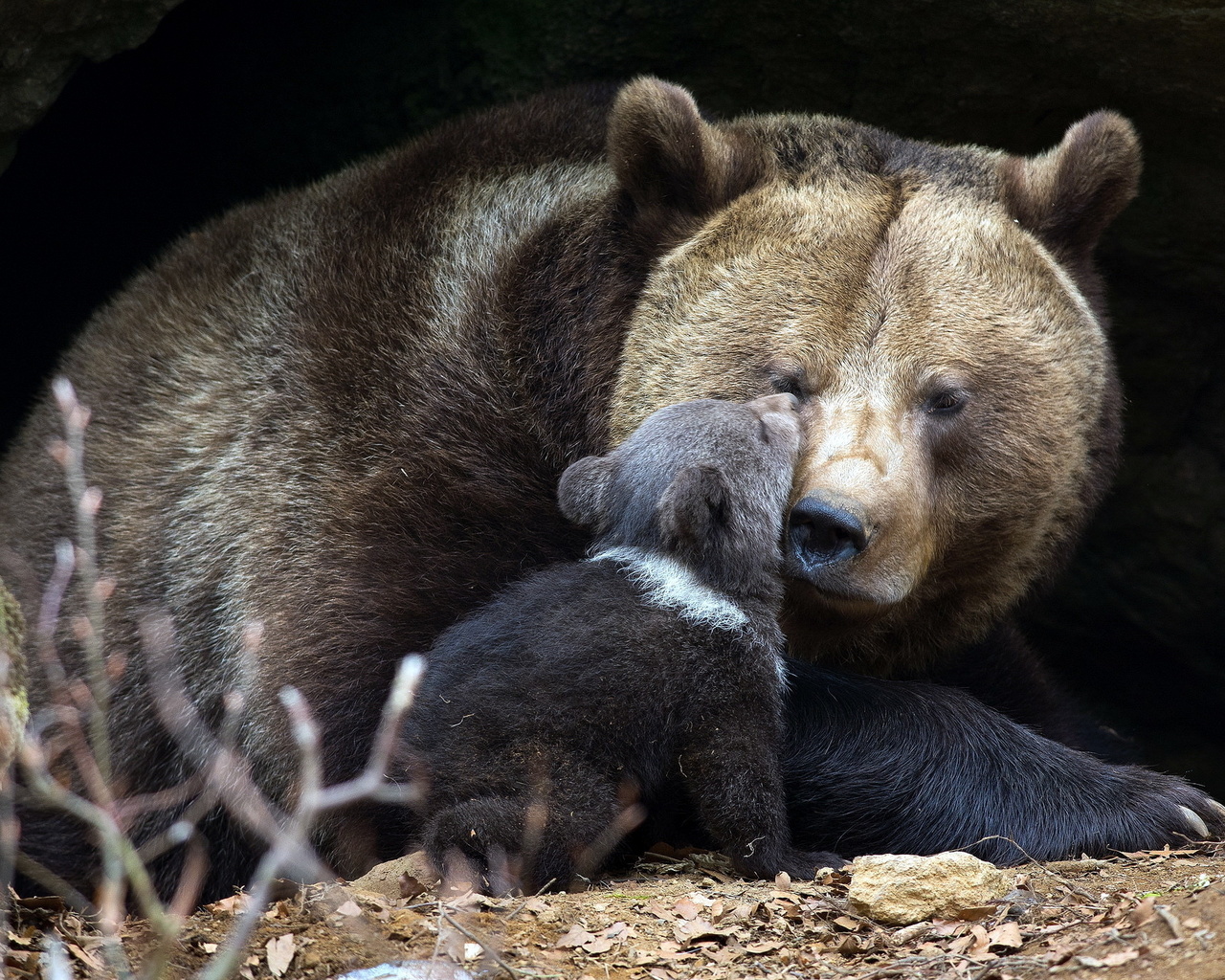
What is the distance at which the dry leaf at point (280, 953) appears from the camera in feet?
10.6

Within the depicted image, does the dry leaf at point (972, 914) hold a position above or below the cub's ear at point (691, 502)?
below

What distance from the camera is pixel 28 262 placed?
26.3 feet

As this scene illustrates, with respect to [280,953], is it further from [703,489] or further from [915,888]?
[703,489]

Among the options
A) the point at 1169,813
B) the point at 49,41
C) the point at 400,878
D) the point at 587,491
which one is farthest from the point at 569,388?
the point at 1169,813

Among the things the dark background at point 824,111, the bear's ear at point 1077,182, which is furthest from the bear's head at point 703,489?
the dark background at point 824,111

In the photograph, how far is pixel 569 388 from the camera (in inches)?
203

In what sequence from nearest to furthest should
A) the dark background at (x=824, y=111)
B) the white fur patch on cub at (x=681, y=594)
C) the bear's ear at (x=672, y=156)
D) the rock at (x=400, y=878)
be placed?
1. the rock at (x=400, y=878)
2. the white fur patch on cub at (x=681, y=594)
3. the bear's ear at (x=672, y=156)
4. the dark background at (x=824, y=111)

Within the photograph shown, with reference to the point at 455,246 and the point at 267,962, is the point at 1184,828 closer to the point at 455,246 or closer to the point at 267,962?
Answer: the point at 267,962

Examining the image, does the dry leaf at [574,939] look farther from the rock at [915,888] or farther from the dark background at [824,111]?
the dark background at [824,111]

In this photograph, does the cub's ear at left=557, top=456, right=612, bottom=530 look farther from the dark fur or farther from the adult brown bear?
the dark fur

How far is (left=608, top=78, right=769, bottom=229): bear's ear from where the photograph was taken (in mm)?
4973

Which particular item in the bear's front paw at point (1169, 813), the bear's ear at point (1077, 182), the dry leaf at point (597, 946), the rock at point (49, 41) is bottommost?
the bear's front paw at point (1169, 813)

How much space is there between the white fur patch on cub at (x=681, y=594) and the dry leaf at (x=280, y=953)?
149 cm

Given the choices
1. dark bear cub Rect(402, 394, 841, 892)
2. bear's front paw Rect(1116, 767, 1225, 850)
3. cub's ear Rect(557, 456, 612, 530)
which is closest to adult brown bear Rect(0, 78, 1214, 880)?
dark bear cub Rect(402, 394, 841, 892)
